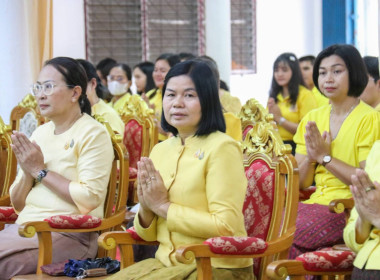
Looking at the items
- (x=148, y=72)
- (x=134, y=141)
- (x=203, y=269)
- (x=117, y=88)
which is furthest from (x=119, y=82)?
(x=203, y=269)

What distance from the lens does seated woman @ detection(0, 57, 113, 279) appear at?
3.04 meters

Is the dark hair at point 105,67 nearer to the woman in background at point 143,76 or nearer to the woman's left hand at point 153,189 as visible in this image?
the woman in background at point 143,76

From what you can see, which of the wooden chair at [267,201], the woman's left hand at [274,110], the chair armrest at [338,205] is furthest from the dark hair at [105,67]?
the wooden chair at [267,201]

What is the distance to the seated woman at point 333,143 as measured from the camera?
3186 mm

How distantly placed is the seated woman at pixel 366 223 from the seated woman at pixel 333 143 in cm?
82

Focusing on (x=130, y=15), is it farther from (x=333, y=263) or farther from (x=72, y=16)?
(x=333, y=263)

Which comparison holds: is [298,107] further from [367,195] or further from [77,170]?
[367,195]

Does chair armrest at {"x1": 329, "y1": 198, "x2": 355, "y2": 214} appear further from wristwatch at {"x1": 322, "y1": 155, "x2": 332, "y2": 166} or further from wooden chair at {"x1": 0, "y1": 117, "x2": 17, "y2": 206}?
wooden chair at {"x1": 0, "y1": 117, "x2": 17, "y2": 206}

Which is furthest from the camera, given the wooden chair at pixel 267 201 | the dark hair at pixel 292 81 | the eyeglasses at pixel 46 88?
the dark hair at pixel 292 81

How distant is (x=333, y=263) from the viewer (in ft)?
7.50

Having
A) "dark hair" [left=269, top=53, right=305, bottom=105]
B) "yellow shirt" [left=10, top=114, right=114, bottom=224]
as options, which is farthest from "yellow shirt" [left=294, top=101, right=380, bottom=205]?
"dark hair" [left=269, top=53, right=305, bottom=105]

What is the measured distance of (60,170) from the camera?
3.12 m

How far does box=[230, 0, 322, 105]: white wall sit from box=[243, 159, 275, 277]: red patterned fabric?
7546mm

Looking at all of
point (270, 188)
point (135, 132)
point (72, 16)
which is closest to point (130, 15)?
point (72, 16)
